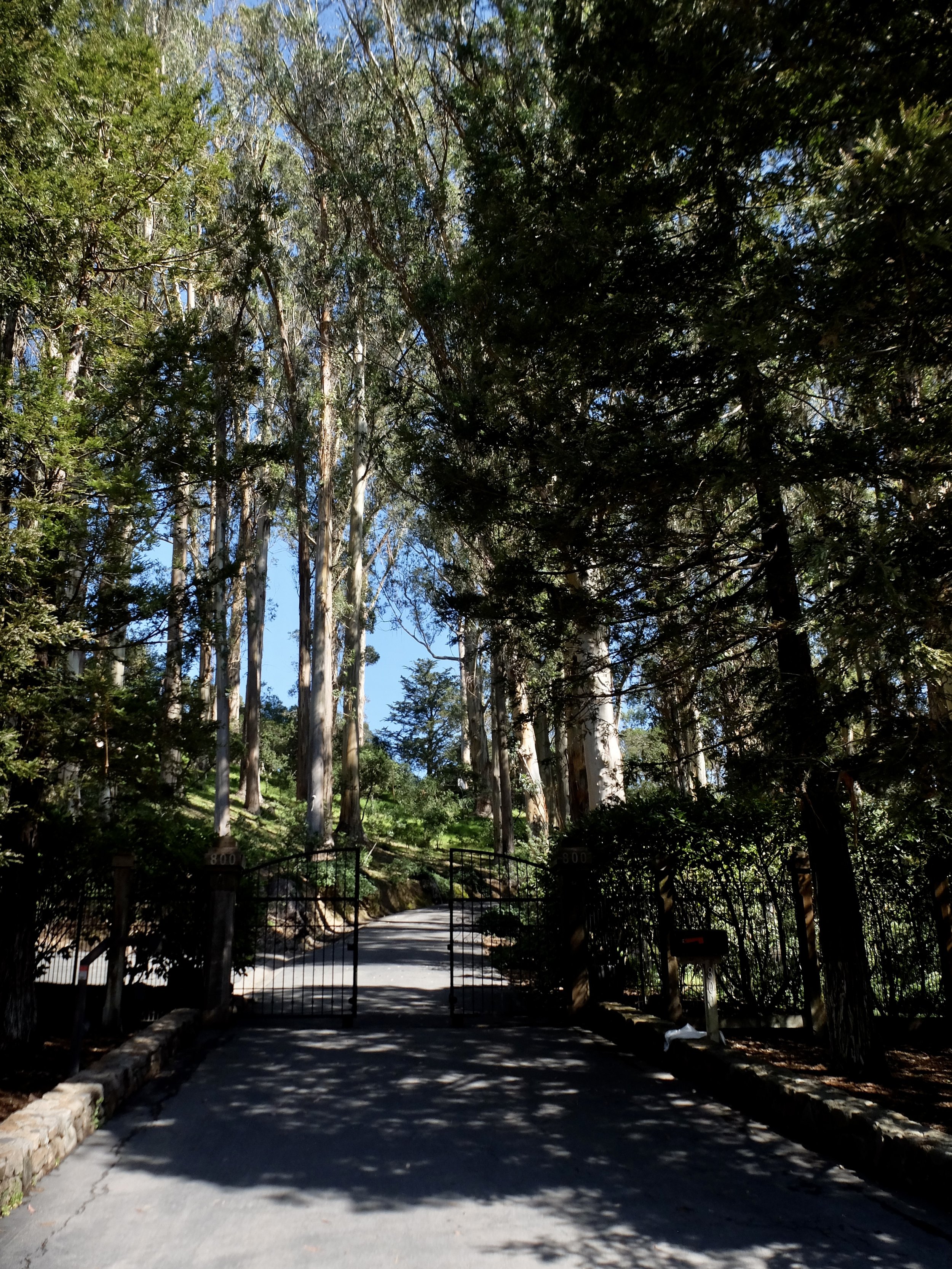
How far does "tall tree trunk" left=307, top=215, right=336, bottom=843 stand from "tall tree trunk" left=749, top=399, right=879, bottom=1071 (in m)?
16.1

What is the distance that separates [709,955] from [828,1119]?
184 cm

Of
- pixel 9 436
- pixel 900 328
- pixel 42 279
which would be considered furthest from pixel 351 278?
→ pixel 900 328

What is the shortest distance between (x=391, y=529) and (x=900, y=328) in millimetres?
30097

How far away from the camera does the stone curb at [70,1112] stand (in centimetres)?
482

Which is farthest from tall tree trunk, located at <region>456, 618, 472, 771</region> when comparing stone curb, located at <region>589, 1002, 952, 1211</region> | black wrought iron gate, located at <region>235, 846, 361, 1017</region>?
stone curb, located at <region>589, 1002, 952, 1211</region>

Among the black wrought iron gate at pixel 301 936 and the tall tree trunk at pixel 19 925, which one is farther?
the black wrought iron gate at pixel 301 936

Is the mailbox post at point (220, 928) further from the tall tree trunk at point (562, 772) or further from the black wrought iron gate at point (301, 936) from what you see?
the tall tree trunk at point (562, 772)

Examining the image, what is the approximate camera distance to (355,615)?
1073 inches

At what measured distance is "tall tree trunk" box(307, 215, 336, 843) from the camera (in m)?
22.8

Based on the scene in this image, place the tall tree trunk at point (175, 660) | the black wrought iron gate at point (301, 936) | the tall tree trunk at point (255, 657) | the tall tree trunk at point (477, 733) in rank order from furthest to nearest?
the tall tree trunk at point (477, 733) → the tall tree trunk at point (255, 657) → the black wrought iron gate at point (301, 936) → the tall tree trunk at point (175, 660)

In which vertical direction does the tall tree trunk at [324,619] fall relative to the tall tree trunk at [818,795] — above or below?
above

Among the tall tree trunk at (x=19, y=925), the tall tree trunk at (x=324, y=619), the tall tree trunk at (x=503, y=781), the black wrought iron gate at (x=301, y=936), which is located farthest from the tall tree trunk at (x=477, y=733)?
the tall tree trunk at (x=19, y=925)

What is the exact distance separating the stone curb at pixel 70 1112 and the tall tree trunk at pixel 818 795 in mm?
5484

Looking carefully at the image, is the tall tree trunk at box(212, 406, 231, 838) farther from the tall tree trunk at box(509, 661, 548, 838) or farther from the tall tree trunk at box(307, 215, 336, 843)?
the tall tree trunk at box(509, 661, 548, 838)
